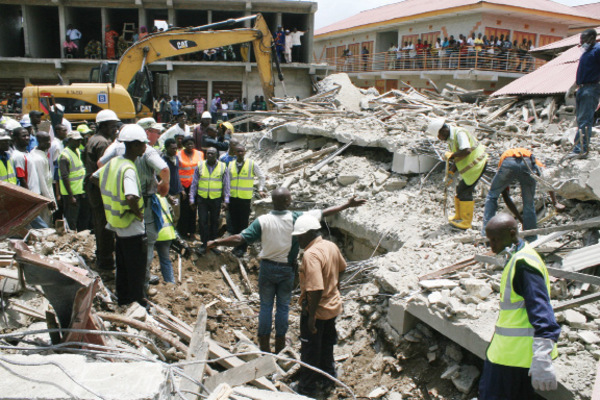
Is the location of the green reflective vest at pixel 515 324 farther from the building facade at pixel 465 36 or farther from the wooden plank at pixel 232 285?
the building facade at pixel 465 36

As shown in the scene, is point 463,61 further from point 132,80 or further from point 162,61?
point 132,80

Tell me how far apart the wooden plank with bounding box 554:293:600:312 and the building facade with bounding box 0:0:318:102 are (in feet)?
68.1

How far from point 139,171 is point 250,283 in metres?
3.33

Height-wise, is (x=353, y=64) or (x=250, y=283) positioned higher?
(x=353, y=64)

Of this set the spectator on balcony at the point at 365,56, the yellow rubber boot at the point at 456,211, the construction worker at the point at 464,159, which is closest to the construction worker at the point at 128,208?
the construction worker at the point at 464,159

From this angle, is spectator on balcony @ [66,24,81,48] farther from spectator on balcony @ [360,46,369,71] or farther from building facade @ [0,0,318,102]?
spectator on balcony @ [360,46,369,71]

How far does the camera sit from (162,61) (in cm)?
2341

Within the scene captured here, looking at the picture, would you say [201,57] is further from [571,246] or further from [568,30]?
[571,246]

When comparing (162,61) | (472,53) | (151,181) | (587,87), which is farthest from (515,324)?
(162,61)

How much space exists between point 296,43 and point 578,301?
72.5 feet

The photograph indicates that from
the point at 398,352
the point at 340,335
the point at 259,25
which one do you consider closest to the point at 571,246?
the point at 398,352

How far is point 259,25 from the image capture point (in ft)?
49.4

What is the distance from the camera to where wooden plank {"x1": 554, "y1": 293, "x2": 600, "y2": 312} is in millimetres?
4141

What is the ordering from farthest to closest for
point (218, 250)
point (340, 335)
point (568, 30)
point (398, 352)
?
point (568, 30) → point (218, 250) → point (340, 335) → point (398, 352)
